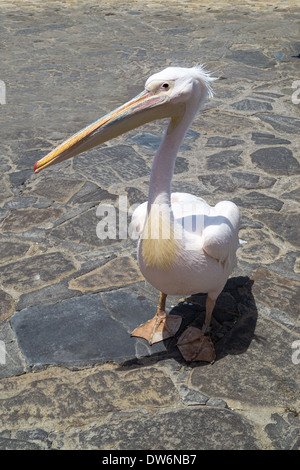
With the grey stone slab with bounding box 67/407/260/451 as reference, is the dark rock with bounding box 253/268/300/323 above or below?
below

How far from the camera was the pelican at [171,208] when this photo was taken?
3.02 m

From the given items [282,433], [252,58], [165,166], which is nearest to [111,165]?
[165,166]

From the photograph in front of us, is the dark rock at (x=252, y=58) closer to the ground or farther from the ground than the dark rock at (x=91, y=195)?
farther from the ground

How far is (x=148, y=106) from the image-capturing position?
3.03 m

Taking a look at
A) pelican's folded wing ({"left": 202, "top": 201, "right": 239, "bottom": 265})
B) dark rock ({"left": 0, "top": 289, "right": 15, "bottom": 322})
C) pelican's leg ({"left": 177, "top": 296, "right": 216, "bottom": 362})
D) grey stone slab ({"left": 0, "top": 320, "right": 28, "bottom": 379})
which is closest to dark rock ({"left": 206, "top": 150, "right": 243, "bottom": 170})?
pelican's folded wing ({"left": 202, "top": 201, "right": 239, "bottom": 265})

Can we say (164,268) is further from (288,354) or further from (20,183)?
(20,183)

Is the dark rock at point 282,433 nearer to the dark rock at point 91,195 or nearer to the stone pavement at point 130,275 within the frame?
the stone pavement at point 130,275

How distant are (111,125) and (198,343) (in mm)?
1370

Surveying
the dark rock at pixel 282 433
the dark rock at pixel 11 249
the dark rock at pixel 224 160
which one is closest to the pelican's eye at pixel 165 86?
the dark rock at pixel 282 433

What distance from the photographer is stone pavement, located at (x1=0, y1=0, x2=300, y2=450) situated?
2.96 metres

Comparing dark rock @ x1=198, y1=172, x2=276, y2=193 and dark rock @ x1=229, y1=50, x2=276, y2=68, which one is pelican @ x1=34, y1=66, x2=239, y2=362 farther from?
Result: dark rock @ x1=229, y1=50, x2=276, y2=68

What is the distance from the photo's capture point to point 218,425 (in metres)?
2.90

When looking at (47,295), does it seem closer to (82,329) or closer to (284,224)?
(82,329)

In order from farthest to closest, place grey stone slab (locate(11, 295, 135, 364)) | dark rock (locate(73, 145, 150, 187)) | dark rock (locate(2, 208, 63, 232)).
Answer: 1. dark rock (locate(73, 145, 150, 187))
2. dark rock (locate(2, 208, 63, 232))
3. grey stone slab (locate(11, 295, 135, 364))
